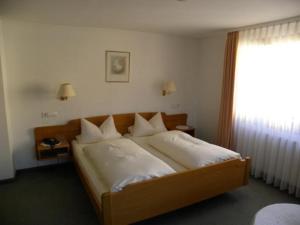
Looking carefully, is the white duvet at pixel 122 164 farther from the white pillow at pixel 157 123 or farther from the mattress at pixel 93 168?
the white pillow at pixel 157 123

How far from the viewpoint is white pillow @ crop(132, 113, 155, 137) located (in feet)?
13.1

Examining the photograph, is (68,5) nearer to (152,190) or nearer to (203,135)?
(152,190)

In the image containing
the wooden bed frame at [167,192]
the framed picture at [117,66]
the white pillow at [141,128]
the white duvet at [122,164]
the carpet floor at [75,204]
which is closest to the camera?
the wooden bed frame at [167,192]

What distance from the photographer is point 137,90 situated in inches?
166

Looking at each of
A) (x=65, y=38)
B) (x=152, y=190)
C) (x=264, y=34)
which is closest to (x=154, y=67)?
(x=65, y=38)

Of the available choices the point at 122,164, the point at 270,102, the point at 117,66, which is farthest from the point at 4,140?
the point at 270,102

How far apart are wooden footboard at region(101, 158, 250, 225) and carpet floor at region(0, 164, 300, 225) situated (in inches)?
7.7

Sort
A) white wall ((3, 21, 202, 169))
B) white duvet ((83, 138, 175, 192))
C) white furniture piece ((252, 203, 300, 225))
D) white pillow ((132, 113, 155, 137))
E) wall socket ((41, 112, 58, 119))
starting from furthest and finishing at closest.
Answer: white pillow ((132, 113, 155, 137)) < wall socket ((41, 112, 58, 119)) < white wall ((3, 21, 202, 169)) < white duvet ((83, 138, 175, 192)) < white furniture piece ((252, 203, 300, 225))

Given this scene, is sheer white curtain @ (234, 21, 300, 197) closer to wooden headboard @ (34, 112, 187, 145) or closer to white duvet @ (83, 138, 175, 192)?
wooden headboard @ (34, 112, 187, 145)

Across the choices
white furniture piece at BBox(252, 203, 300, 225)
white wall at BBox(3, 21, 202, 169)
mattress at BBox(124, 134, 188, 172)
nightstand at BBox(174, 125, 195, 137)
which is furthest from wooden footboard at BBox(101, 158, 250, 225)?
white wall at BBox(3, 21, 202, 169)

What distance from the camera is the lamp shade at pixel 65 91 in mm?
3320

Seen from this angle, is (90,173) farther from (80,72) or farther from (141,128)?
(80,72)

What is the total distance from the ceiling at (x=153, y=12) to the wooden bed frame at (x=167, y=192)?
1870mm

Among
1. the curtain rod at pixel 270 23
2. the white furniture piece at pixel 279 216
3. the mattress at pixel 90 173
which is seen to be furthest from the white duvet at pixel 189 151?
the curtain rod at pixel 270 23
